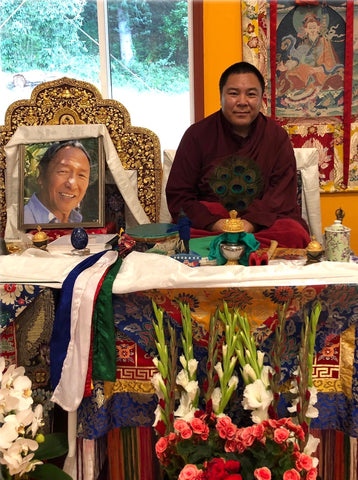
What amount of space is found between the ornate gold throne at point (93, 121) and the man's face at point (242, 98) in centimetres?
49

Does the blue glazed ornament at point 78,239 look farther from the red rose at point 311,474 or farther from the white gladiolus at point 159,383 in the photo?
the red rose at point 311,474

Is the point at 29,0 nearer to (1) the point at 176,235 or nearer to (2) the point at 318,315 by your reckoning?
(1) the point at 176,235

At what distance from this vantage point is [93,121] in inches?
119

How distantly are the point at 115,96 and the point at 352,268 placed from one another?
2916 millimetres

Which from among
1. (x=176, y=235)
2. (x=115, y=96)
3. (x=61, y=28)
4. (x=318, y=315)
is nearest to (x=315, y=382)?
(x=318, y=315)

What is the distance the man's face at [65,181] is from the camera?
2.85 metres

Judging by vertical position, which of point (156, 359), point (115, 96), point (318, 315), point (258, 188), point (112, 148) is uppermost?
point (115, 96)

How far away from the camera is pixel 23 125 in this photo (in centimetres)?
302

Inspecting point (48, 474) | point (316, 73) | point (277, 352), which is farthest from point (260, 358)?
point (316, 73)

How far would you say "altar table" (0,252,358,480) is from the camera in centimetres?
136

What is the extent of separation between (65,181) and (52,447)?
1753 mm

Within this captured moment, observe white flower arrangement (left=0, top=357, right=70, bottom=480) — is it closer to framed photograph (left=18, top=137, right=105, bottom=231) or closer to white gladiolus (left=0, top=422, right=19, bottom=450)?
white gladiolus (left=0, top=422, right=19, bottom=450)

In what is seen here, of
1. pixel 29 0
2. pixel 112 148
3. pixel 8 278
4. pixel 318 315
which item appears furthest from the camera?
pixel 29 0

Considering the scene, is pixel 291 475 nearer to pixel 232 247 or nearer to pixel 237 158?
pixel 232 247
